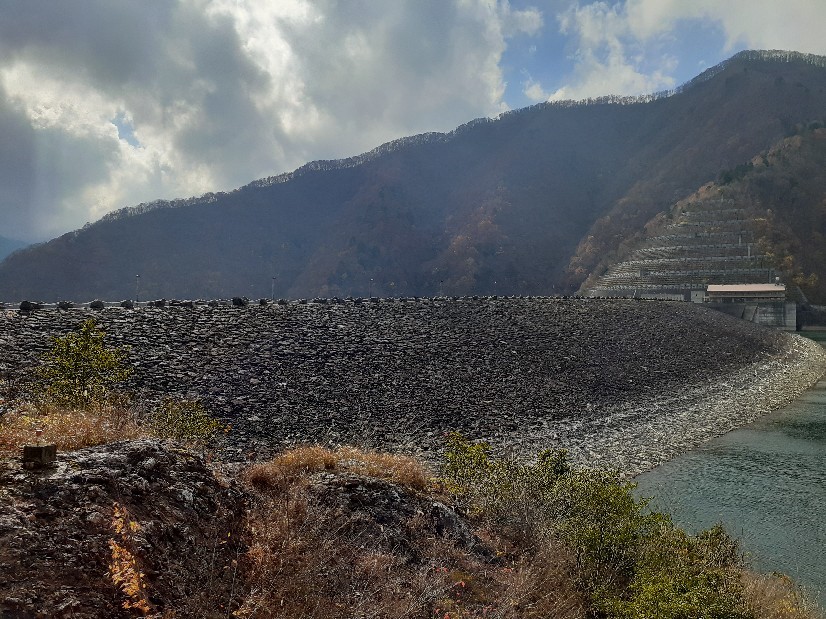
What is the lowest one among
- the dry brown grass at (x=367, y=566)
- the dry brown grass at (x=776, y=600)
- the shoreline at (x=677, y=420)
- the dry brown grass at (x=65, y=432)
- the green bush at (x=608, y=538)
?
the shoreline at (x=677, y=420)

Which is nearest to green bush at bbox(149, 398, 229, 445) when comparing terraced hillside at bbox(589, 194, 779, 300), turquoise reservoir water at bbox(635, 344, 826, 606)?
turquoise reservoir water at bbox(635, 344, 826, 606)

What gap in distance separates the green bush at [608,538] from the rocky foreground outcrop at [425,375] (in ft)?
29.0

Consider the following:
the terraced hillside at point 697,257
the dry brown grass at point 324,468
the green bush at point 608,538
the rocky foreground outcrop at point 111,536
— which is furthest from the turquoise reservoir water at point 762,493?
the terraced hillside at point 697,257

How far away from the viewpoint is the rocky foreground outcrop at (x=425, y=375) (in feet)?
72.5

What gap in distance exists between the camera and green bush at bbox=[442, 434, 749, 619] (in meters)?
7.86

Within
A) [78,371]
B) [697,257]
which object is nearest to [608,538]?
[78,371]

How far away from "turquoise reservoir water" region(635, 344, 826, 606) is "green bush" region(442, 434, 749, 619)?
479 centimetres

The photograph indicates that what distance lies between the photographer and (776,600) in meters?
10.9

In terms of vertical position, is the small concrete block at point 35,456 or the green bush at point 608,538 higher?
the small concrete block at point 35,456

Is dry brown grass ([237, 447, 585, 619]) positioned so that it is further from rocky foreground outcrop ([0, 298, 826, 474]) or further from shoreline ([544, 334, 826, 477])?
shoreline ([544, 334, 826, 477])

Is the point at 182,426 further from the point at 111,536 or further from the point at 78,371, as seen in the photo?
the point at 111,536

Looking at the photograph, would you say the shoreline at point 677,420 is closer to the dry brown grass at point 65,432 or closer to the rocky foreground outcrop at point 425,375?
the rocky foreground outcrop at point 425,375

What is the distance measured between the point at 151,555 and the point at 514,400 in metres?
24.4

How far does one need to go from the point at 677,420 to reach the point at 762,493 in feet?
31.8
